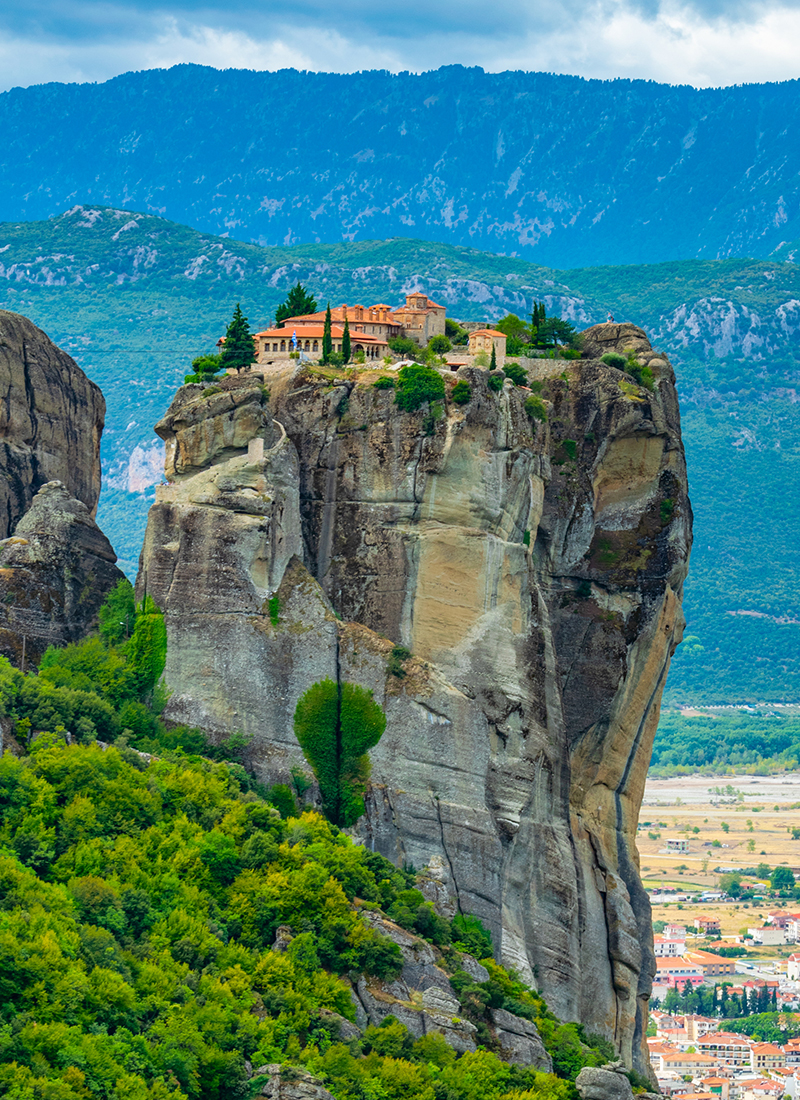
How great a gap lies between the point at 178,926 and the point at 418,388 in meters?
25.2

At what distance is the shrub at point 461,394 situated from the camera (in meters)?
85.9

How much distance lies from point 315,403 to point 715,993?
9255 centimetres

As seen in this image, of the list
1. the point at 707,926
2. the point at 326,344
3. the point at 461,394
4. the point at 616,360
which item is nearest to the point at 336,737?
the point at 461,394

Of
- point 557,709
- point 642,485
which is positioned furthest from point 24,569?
point 642,485

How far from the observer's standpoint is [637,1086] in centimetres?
8681

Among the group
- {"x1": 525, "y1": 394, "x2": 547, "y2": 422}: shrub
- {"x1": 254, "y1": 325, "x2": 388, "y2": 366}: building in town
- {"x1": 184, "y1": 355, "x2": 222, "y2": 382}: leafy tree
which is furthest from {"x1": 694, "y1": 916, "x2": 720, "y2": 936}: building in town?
{"x1": 184, "y1": 355, "x2": 222, "y2": 382}: leafy tree

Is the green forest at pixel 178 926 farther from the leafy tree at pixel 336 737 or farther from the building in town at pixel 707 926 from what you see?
the building in town at pixel 707 926

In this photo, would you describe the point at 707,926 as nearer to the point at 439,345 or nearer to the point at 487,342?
the point at 487,342

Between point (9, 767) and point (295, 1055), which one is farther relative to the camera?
point (9, 767)

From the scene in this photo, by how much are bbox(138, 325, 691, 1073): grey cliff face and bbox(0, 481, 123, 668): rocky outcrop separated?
3.68 m

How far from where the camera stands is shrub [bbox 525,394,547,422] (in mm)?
91188

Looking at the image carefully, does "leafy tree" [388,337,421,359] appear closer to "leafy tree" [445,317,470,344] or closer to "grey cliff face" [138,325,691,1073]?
A: "leafy tree" [445,317,470,344]

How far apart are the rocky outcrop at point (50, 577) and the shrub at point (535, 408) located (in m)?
18.4

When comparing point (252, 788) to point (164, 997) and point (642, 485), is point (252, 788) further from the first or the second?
point (642, 485)
